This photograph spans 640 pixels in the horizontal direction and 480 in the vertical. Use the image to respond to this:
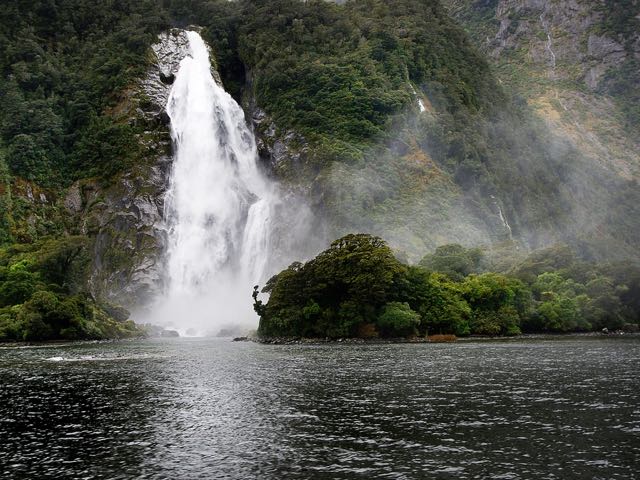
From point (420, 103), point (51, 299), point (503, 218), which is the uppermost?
point (420, 103)

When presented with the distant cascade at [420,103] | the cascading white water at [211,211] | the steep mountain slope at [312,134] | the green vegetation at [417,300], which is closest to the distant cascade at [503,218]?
the steep mountain slope at [312,134]

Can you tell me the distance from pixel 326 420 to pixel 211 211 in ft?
346

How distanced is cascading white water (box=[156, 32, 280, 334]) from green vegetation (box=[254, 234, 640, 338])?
92.9 feet

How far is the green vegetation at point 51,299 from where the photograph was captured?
244ft

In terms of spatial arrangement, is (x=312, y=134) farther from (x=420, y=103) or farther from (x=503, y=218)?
(x=503, y=218)

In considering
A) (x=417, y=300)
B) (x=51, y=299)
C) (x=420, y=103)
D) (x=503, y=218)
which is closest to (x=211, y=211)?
(x=51, y=299)

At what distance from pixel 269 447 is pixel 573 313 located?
240 feet

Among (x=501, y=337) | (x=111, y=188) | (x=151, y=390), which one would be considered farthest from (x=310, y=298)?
(x=111, y=188)

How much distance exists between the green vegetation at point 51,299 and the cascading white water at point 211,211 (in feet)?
60.9

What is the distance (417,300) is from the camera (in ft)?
254

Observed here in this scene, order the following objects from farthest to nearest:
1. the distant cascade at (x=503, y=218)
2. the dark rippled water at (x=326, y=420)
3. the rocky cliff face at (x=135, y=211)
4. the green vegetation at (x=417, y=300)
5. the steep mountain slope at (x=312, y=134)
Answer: the distant cascade at (x=503, y=218) → the steep mountain slope at (x=312, y=134) → the rocky cliff face at (x=135, y=211) → the green vegetation at (x=417, y=300) → the dark rippled water at (x=326, y=420)

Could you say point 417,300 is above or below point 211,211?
below

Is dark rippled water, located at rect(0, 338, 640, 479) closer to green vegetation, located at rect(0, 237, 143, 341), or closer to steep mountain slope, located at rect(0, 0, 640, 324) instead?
green vegetation, located at rect(0, 237, 143, 341)

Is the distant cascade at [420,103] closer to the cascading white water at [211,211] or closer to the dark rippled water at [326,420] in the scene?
the cascading white water at [211,211]
